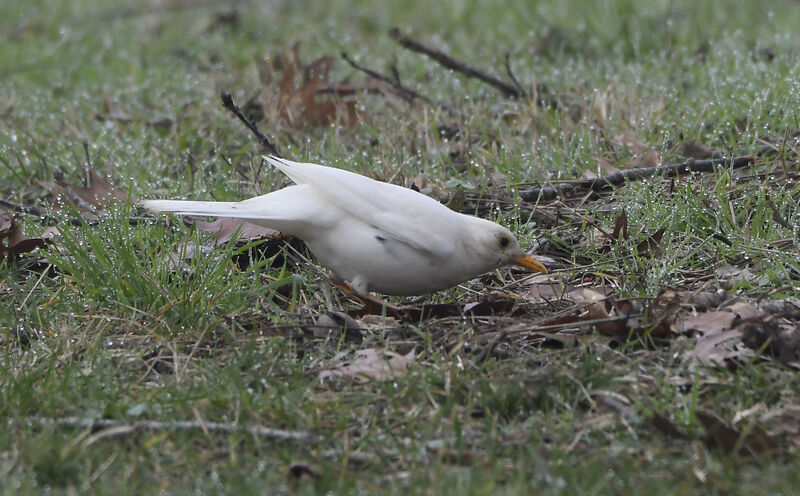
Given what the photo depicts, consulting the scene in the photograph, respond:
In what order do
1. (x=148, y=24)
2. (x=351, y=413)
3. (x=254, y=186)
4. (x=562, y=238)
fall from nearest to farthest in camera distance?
1. (x=351, y=413)
2. (x=562, y=238)
3. (x=254, y=186)
4. (x=148, y=24)

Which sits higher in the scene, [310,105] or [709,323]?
[709,323]

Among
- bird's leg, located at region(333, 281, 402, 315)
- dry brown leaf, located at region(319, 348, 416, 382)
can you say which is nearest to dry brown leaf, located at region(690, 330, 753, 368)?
dry brown leaf, located at region(319, 348, 416, 382)

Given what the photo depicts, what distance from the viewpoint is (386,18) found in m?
8.59

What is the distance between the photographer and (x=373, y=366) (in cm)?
331

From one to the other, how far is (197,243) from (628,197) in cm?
189

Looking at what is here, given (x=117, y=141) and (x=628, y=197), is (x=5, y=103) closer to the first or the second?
(x=117, y=141)

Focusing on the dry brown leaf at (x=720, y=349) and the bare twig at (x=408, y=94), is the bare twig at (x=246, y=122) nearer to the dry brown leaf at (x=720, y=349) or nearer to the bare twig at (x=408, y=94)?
the bare twig at (x=408, y=94)

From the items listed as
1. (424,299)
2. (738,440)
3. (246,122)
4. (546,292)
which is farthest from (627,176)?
(738,440)

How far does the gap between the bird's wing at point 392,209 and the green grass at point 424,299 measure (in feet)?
0.98

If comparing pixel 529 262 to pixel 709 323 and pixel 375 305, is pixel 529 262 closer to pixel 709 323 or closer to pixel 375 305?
pixel 375 305

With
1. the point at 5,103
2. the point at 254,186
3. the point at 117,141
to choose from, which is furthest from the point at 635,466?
the point at 5,103

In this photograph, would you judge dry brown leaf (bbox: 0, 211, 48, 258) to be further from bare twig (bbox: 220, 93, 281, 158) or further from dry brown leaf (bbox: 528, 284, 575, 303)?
dry brown leaf (bbox: 528, 284, 575, 303)

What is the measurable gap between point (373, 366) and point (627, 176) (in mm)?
1971

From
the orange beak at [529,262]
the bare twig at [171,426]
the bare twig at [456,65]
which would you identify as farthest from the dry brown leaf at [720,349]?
the bare twig at [456,65]
